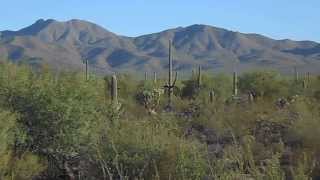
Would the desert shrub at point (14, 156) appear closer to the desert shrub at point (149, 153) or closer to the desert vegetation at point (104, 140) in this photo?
the desert vegetation at point (104, 140)

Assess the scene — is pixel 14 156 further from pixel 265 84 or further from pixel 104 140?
pixel 265 84

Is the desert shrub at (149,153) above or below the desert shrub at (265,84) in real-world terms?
above

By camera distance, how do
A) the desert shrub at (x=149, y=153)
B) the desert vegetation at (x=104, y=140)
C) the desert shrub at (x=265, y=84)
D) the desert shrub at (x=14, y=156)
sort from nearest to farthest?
the desert shrub at (x=149, y=153) → the desert vegetation at (x=104, y=140) → the desert shrub at (x=14, y=156) → the desert shrub at (x=265, y=84)

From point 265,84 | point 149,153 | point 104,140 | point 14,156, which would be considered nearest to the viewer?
point 149,153

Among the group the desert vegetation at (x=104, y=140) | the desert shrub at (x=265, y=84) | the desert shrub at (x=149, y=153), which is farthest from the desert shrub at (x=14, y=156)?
the desert shrub at (x=265, y=84)

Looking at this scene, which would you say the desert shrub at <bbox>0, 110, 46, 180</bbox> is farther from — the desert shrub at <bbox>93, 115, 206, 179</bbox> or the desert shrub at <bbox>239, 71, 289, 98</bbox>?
the desert shrub at <bbox>239, 71, 289, 98</bbox>

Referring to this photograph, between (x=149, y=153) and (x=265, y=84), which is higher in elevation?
(x=149, y=153)

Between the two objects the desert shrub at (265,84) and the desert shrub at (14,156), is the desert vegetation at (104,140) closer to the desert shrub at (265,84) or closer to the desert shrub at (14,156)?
the desert shrub at (14,156)

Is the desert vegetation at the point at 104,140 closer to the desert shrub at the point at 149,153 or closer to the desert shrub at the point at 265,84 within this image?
the desert shrub at the point at 149,153

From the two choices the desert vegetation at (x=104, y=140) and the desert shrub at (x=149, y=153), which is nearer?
the desert shrub at (x=149, y=153)

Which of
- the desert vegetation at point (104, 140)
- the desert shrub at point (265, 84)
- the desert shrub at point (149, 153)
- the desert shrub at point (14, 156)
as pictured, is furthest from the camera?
the desert shrub at point (265, 84)

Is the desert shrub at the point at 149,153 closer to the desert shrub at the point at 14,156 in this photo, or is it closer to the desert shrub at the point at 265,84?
the desert shrub at the point at 14,156

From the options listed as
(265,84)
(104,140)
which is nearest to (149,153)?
(104,140)

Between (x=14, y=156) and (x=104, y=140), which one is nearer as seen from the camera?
(x=104, y=140)
